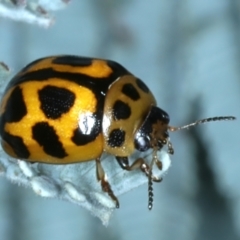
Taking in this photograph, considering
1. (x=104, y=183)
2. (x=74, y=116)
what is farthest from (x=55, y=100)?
(x=104, y=183)

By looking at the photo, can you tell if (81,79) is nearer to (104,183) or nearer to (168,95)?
(104,183)

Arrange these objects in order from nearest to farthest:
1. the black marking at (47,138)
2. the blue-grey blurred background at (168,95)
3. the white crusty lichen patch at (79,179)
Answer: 1. the white crusty lichen patch at (79,179)
2. the black marking at (47,138)
3. the blue-grey blurred background at (168,95)

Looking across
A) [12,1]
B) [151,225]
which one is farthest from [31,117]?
[151,225]

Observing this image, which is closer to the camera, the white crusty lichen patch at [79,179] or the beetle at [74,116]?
the white crusty lichen patch at [79,179]

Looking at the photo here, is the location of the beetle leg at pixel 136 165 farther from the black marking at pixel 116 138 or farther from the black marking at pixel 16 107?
the black marking at pixel 16 107

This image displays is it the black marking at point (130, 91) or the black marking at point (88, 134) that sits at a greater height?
the black marking at point (130, 91)

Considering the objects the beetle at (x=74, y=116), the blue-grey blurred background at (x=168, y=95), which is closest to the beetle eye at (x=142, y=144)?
the beetle at (x=74, y=116)

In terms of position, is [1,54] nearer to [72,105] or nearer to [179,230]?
[179,230]
